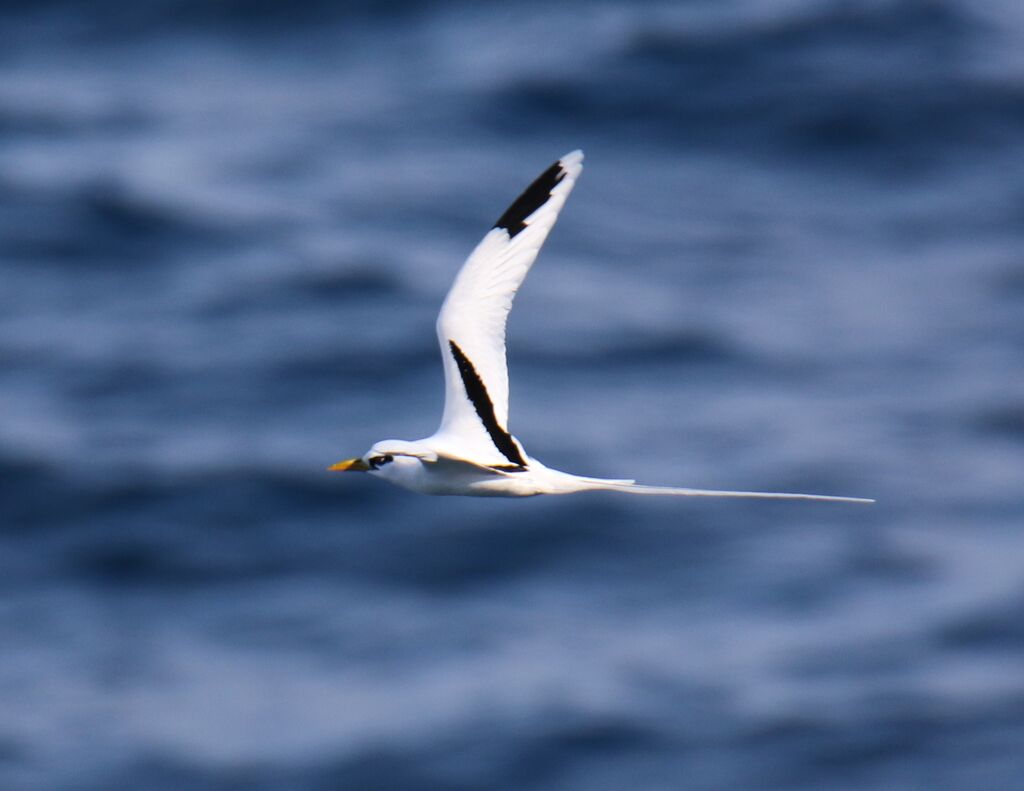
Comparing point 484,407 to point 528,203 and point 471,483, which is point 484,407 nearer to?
point 471,483

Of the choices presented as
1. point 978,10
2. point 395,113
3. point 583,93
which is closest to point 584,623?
point 583,93

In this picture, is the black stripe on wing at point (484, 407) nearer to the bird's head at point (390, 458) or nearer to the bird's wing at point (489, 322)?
the bird's wing at point (489, 322)

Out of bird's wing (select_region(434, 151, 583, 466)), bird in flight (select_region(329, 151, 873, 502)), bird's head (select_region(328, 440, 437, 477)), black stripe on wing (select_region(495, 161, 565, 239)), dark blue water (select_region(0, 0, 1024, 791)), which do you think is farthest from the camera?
dark blue water (select_region(0, 0, 1024, 791))

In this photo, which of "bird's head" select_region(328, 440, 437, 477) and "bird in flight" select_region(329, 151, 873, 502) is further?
"bird in flight" select_region(329, 151, 873, 502)

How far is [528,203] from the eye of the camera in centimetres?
1289

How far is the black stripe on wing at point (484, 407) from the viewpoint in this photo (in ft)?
37.8

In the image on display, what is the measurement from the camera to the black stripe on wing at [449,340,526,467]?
1153 centimetres

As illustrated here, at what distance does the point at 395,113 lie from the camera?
38.9 m

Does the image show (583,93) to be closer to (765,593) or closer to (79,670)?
(765,593)

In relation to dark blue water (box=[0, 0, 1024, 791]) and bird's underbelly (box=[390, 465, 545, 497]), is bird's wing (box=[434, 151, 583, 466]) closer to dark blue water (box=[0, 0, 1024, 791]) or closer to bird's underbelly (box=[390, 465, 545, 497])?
bird's underbelly (box=[390, 465, 545, 497])

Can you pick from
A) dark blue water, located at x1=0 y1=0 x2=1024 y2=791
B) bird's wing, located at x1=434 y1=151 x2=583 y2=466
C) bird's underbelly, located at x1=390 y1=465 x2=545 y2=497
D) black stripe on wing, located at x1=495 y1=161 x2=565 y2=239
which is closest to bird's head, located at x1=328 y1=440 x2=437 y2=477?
bird's underbelly, located at x1=390 y1=465 x2=545 y2=497

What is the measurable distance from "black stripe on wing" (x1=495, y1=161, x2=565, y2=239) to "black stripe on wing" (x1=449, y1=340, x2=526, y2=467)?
107cm

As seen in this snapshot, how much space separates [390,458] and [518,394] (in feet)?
59.0

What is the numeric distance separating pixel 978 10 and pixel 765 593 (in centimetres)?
1692
